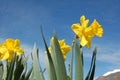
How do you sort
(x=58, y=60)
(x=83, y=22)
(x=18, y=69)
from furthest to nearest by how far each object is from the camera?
(x=18, y=69), (x=83, y=22), (x=58, y=60)

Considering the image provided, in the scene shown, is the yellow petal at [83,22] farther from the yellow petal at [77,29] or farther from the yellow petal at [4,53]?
the yellow petal at [4,53]

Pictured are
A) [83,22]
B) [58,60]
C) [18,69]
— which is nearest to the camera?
[58,60]

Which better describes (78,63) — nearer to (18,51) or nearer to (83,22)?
(83,22)

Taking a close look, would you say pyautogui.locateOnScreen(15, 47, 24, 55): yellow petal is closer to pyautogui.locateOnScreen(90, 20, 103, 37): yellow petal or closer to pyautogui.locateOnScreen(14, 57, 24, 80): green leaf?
pyautogui.locateOnScreen(14, 57, 24, 80): green leaf

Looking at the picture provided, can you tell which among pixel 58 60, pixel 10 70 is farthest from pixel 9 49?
pixel 58 60

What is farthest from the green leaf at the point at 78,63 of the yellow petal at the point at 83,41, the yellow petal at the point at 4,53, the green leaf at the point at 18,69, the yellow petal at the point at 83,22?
the yellow petal at the point at 4,53

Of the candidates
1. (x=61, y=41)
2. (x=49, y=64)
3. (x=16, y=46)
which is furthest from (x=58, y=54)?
(x=16, y=46)

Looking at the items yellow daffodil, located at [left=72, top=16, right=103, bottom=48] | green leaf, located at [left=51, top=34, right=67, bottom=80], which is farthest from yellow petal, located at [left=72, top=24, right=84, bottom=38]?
green leaf, located at [left=51, top=34, right=67, bottom=80]

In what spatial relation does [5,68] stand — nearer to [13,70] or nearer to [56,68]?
[13,70]
